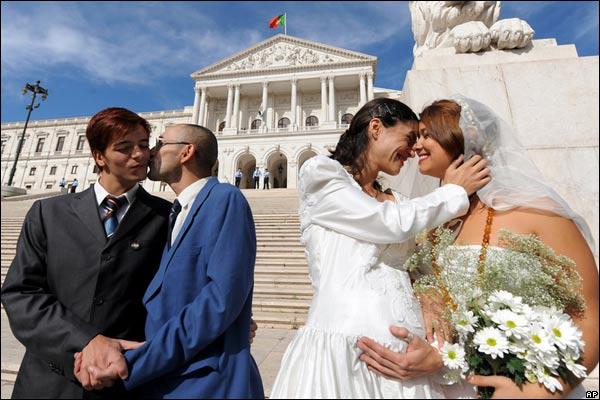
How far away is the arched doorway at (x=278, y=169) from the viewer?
123ft

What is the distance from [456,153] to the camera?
5.00ft

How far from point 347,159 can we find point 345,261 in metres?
0.57

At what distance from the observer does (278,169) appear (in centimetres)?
4012

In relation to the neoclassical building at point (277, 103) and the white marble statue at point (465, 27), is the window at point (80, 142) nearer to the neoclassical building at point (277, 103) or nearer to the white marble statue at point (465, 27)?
the neoclassical building at point (277, 103)

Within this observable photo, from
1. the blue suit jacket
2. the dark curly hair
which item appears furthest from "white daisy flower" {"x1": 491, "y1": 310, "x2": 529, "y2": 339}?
the blue suit jacket

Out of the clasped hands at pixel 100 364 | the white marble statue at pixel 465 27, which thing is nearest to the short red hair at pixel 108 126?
the clasped hands at pixel 100 364

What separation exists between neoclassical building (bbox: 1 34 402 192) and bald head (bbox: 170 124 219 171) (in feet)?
107

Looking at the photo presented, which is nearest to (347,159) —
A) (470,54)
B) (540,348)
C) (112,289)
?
(540,348)

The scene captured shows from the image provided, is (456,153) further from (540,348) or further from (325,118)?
(325,118)

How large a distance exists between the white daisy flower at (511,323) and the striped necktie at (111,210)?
1.79m

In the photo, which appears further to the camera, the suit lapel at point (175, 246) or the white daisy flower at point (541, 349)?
the suit lapel at point (175, 246)

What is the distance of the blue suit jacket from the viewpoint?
127 cm

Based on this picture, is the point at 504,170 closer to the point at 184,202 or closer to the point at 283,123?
the point at 184,202

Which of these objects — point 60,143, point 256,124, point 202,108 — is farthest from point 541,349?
point 60,143
